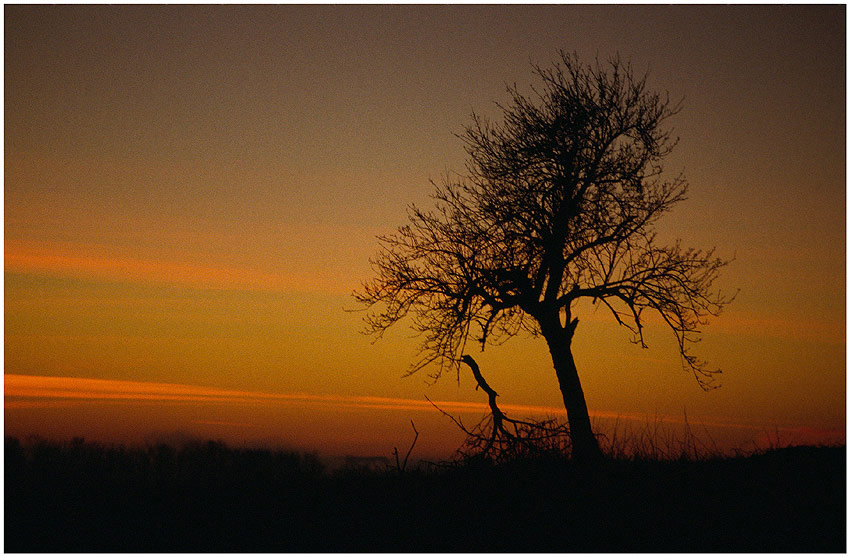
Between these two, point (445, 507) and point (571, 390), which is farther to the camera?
point (571, 390)

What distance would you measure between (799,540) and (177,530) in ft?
27.7

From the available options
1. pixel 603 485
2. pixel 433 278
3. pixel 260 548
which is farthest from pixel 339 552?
pixel 433 278

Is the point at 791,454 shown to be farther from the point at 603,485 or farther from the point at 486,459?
the point at 486,459

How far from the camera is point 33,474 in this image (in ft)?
46.4

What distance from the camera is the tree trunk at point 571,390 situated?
1667 centimetres

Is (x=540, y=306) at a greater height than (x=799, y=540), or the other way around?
(x=540, y=306)

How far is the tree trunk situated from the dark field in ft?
5.63

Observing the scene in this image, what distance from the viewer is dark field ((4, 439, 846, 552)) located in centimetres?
1074

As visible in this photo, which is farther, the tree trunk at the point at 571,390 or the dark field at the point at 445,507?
the tree trunk at the point at 571,390

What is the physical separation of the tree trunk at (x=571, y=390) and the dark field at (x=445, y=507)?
5.63ft

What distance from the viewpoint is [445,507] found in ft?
40.5

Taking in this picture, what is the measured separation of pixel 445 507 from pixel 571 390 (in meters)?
6.08

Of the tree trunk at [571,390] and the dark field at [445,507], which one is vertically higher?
the tree trunk at [571,390]

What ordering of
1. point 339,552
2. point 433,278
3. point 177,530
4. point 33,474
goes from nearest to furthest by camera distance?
point 339,552 → point 177,530 → point 33,474 → point 433,278
